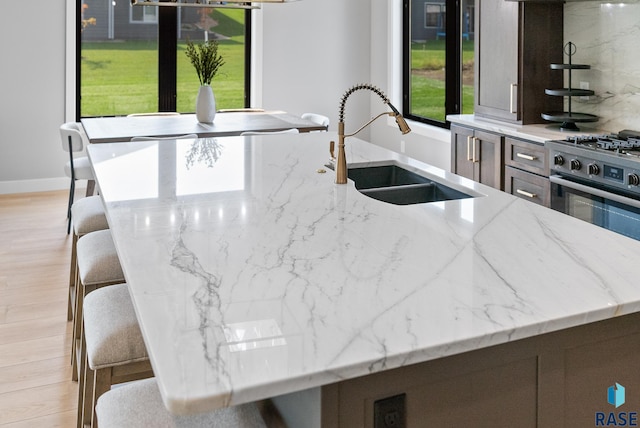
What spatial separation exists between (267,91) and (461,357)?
20.1ft

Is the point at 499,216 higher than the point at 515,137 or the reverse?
the reverse

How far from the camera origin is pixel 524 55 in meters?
4.09

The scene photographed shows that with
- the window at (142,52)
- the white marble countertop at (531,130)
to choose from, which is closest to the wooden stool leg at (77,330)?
the white marble countertop at (531,130)

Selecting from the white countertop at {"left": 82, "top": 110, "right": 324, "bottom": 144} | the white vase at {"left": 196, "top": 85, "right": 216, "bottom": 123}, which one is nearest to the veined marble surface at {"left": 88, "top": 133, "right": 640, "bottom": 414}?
the white countertop at {"left": 82, "top": 110, "right": 324, "bottom": 144}

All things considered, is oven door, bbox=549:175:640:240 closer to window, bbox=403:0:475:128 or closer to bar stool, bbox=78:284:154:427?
bar stool, bbox=78:284:154:427

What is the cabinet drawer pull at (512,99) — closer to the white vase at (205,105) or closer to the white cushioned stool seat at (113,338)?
the white vase at (205,105)

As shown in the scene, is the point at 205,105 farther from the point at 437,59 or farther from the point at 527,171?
the point at 437,59

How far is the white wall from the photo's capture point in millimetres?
6086

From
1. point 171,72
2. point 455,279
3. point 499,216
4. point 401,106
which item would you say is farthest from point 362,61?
point 455,279

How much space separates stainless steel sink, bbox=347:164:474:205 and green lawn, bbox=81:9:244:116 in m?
4.52

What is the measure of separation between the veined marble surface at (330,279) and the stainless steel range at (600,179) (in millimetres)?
1113

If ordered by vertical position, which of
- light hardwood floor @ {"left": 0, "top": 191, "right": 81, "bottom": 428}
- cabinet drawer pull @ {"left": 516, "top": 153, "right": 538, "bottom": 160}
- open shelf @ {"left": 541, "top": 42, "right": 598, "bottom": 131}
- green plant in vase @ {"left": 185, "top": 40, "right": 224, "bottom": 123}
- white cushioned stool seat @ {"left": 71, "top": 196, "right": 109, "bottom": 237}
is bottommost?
light hardwood floor @ {"left": 0, "top": 191, "right": 81, "bottom": 428}

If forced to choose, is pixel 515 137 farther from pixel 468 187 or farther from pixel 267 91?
pixel 267 91

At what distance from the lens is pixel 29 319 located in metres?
3.35
